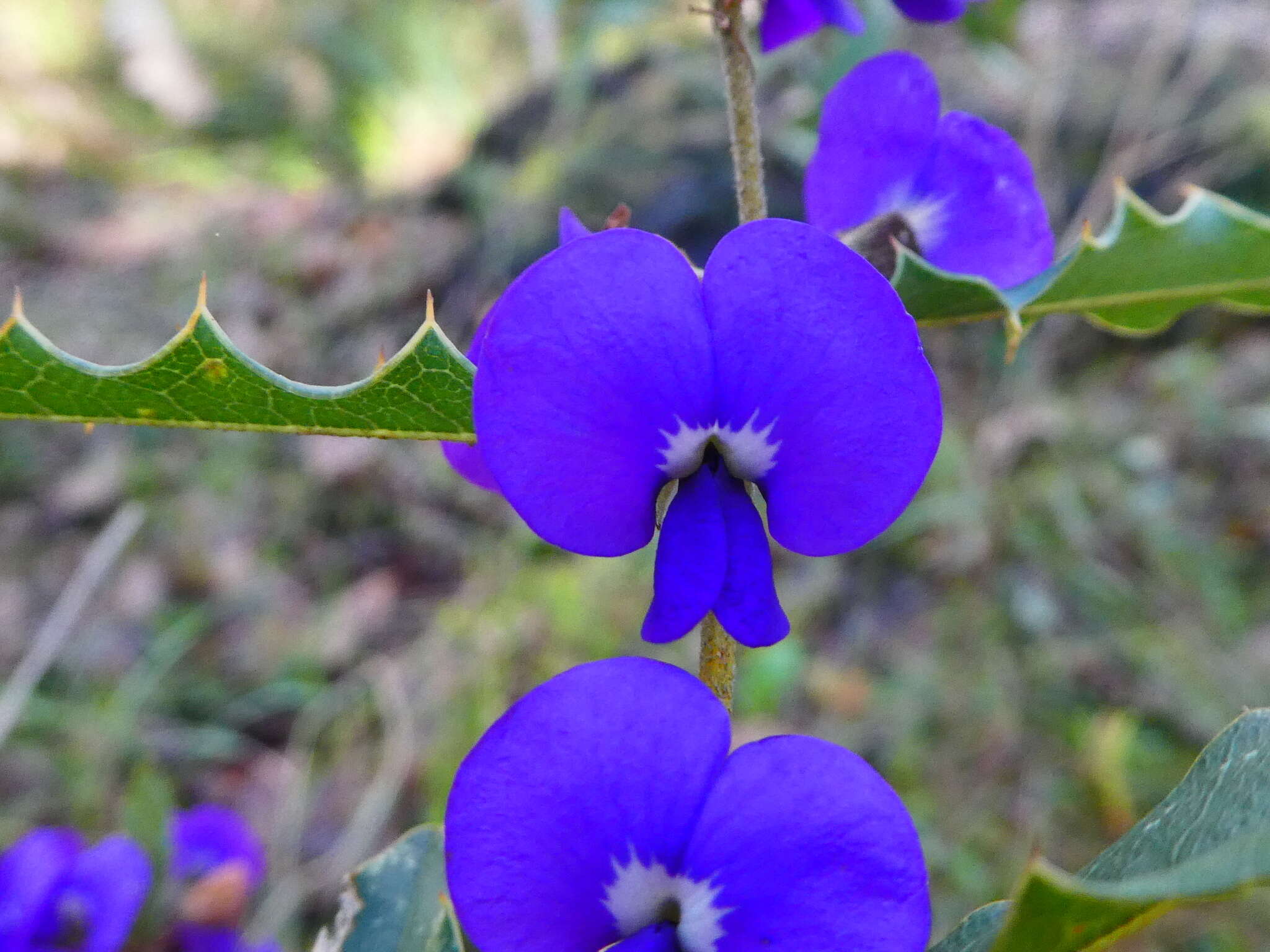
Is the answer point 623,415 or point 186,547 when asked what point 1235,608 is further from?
point 186,547

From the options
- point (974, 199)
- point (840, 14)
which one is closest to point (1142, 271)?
point (974, 199)

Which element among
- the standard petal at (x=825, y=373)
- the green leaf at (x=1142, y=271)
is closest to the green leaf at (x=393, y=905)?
the standard petal at (x=825, y=373)

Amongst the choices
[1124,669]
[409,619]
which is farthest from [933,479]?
[409,619]

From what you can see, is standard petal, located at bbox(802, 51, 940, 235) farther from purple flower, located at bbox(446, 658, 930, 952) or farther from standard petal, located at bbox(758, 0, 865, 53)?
purple flower, located at bbox(446, 658, 930, 952)

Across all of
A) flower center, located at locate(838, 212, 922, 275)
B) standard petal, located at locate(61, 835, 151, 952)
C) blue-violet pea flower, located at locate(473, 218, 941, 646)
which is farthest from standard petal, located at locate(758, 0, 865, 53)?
standard petal, located at locate(61, 835, 151, 952)

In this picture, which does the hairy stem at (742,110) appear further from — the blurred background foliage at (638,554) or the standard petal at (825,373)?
the blurred background foliage at (638,554)

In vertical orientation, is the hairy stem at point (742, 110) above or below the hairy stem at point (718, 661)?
above
